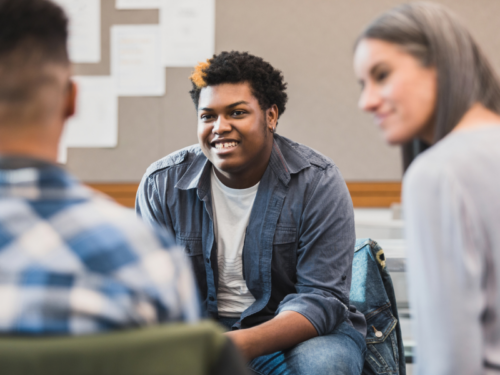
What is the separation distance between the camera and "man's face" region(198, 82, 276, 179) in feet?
4.52

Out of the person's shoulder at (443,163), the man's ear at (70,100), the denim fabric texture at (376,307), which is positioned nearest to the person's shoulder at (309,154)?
the denim fabric texture at (376,307)

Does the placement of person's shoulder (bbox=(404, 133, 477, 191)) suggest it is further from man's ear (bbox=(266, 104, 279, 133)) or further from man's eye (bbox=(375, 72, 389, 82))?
man's ear (bbox=(266, 104, 279, 133))

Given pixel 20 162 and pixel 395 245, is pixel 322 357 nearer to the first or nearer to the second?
pixel 395 245

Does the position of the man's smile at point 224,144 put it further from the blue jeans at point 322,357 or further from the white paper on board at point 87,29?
the white paper on board at point 87,29

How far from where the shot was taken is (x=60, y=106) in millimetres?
559

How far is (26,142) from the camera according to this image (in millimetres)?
512

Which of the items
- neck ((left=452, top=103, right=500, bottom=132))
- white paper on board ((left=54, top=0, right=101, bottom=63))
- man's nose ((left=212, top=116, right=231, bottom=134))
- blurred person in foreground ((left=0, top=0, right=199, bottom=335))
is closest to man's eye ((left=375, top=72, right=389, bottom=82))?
neck ((left=452, top=103, right=500, bottom=132))

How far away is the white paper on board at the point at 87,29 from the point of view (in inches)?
90.7

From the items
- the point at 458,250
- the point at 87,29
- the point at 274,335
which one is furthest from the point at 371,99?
the point at 87,29

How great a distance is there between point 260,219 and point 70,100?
799mm

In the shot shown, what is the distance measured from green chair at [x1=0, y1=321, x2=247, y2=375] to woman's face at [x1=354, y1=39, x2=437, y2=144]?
40 centimetres

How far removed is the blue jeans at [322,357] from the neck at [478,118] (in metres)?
0.65

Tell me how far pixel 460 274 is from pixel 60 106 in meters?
0.50

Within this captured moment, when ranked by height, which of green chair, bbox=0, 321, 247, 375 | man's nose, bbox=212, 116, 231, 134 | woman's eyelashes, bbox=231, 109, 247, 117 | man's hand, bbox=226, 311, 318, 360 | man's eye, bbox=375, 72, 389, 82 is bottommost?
man's hand, bbox=226, 311, 318, 360
